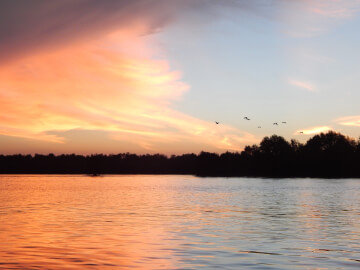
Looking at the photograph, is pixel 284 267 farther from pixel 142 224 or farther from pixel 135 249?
pixel 142 224

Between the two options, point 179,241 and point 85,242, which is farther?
point 179,241

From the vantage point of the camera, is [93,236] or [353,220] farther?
[353,220]

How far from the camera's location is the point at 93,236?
3725 cm

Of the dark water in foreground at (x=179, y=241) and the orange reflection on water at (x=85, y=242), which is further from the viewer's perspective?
the dark water in foreground at (x=179, y=241)

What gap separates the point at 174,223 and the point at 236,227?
5.98 metres

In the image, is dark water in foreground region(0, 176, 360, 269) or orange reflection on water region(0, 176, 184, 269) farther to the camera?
dark water in foreground region(0, 176, 360, 269)

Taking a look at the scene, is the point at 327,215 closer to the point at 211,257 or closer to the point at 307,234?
the point at 307,234

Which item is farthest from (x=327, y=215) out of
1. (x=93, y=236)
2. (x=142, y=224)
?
(x=93, y=236)

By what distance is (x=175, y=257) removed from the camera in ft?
93.5

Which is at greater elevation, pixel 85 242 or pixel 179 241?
pixel 179 241

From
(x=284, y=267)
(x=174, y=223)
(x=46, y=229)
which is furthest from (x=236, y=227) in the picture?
(x=284, y=267)

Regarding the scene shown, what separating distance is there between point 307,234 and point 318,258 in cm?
1109

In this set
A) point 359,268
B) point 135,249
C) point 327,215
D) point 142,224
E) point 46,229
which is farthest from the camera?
point 327,215

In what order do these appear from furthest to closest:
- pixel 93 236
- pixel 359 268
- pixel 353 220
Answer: pixel 353 220 → pixel 93 236 → pixel 359 268
